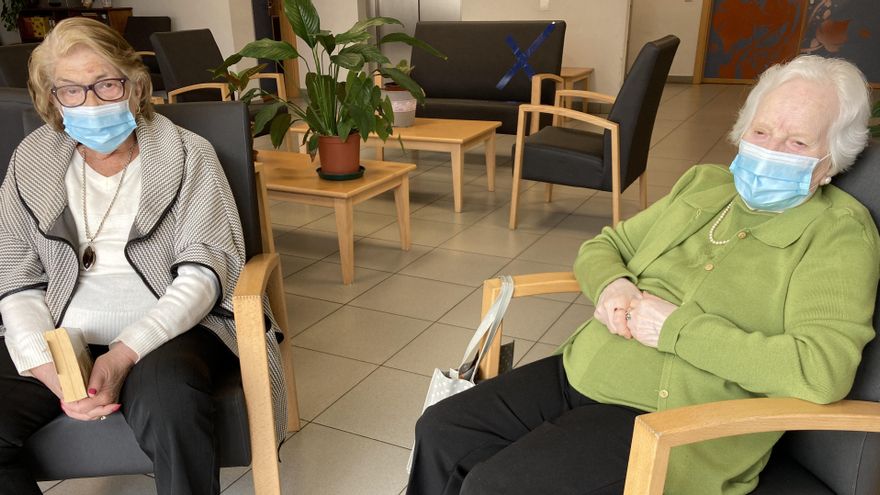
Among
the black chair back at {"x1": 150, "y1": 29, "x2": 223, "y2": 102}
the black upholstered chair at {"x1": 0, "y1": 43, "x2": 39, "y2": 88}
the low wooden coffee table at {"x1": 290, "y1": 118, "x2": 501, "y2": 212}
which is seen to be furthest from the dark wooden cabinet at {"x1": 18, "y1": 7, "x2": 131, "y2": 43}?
the low wooden coffee table at {"x1": 290, "y1": 118, "x2": 501, "y2": 212}

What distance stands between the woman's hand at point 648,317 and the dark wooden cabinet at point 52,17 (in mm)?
7969

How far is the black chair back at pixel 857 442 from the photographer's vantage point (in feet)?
3.93

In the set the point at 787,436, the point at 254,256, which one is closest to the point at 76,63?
the point at 254,256

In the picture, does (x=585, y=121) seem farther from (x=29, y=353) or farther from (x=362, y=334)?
(x=29, y=353)

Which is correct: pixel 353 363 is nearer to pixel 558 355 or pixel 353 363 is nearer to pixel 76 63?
pixel 558 355

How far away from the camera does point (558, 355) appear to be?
62.9 inches

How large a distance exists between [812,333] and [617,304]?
37 cm

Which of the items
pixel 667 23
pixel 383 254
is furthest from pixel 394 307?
pixel 667 23

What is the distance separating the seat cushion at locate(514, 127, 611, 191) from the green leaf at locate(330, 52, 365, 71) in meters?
1.12

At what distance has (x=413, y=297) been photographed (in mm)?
3076

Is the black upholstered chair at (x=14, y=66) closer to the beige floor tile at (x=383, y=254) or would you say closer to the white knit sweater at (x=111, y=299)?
the beige floor tile at (x=383, y=254)

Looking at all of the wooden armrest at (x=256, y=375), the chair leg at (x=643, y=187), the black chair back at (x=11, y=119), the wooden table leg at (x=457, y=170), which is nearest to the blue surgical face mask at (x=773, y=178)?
the wooden armrest at (x=256, y=375)

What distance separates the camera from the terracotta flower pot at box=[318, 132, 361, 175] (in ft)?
10.6

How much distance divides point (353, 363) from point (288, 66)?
670 cm
